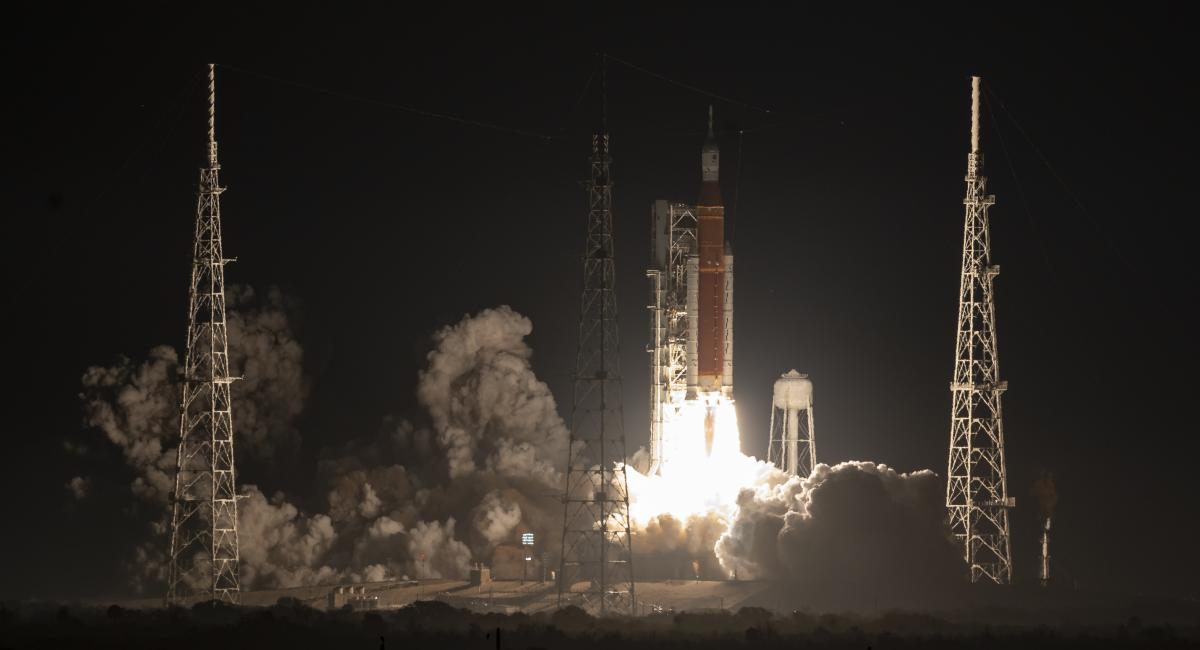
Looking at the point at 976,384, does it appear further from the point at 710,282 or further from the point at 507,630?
the point at 507,630

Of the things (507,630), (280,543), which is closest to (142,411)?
(280,543)

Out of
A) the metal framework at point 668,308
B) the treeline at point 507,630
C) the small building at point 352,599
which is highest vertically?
the metal framework at point 668,308

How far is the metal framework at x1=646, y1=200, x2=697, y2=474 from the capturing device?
363 ft

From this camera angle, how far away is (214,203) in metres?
95.4

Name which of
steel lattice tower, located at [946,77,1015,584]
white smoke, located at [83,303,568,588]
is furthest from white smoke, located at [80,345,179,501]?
steel lattice tower, located at [946,77,1015,584]

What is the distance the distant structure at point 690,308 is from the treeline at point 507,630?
15.5 m

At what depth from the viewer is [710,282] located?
10950 cm

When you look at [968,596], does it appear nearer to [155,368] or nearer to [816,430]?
[816,430]

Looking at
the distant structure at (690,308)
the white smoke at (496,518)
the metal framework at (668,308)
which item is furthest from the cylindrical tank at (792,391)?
the white smoke at (496,518)

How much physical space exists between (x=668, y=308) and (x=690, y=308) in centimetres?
137

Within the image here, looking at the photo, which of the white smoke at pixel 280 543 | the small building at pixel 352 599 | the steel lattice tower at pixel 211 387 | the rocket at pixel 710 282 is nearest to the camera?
the steel lattice tower at pixel 211 387

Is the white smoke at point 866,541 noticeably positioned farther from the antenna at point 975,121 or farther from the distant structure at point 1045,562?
the antenna at point 975,121

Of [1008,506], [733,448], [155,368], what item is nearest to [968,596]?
[1008,506]

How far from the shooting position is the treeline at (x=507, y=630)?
8412 centimetres
